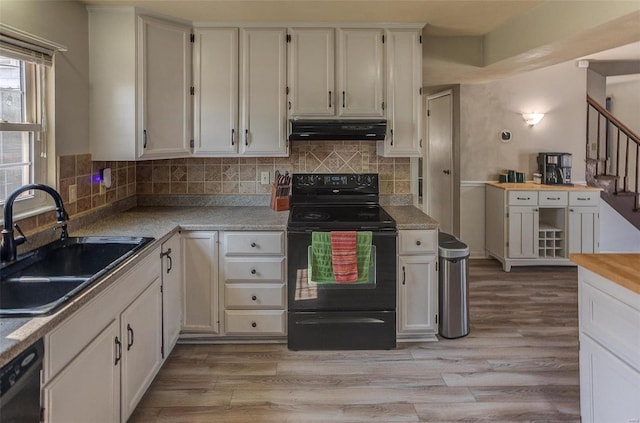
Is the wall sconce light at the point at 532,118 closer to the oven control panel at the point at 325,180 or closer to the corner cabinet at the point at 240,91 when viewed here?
the oven control panel at the point at 325,180

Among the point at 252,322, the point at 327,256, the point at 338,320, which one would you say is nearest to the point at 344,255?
the point at 327,256

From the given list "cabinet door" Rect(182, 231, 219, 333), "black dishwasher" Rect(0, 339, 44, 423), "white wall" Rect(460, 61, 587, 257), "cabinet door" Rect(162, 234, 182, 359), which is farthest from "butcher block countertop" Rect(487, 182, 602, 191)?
"black dishwasher" Rect(0, 339, 44, 423)

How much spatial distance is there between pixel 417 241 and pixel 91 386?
81.6 inches

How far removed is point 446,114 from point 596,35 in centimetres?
317

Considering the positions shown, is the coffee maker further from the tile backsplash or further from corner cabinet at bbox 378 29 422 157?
corner cabinet at bbox 378 29 422 157

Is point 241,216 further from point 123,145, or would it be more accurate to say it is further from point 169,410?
point 169,410

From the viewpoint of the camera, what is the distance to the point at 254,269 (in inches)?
118

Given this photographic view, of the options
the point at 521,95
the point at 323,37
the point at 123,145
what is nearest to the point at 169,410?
the point at 123,145

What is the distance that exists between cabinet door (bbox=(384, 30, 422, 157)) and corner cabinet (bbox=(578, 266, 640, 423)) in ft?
5.64

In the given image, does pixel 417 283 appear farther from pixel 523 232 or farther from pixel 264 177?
pixel 523 232

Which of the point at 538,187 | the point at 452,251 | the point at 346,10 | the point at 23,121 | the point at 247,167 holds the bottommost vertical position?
the point at 452,251

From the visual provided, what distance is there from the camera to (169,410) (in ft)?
7.56

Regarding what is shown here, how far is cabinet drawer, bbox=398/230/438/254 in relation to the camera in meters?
2.99

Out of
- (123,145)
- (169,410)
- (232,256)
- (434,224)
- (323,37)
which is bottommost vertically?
(169,410)
